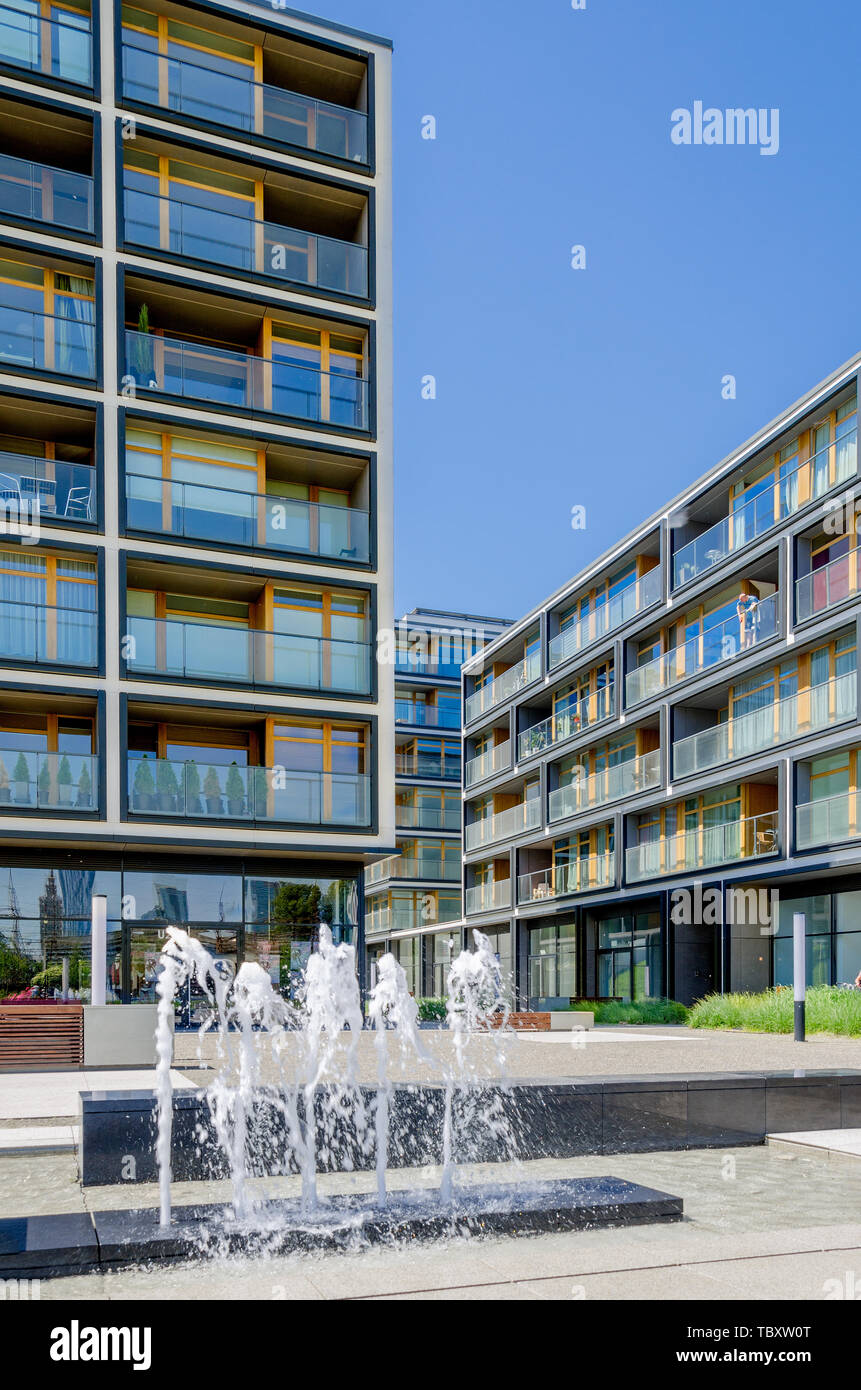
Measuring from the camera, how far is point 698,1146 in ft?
35.4

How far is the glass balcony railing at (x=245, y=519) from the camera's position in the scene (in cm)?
2755

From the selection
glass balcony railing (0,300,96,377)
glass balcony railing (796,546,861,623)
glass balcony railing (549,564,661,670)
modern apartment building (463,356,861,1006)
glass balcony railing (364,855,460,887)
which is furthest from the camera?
glass balcony railing (364,855,460,887)

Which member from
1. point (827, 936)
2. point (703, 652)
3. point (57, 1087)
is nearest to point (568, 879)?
point (703, 652)

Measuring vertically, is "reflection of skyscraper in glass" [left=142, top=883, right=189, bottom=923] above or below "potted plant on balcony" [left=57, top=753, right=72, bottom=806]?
below

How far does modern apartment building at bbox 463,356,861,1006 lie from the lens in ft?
98.1

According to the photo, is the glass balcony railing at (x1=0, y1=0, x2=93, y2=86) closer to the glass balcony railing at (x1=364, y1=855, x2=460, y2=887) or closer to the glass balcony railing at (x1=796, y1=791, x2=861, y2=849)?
the glass balcony railing at (x1=796, y1=791, x2=861, y2=849)

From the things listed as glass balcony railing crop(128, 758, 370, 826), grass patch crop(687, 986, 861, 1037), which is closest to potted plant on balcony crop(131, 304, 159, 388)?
glass balcony railing crop(128, 758, 370, 826)

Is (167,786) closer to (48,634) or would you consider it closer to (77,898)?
(77,898)

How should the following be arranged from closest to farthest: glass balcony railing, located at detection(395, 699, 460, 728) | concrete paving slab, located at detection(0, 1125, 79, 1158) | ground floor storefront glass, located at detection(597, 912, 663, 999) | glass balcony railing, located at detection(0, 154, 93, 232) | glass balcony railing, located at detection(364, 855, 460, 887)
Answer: concrete paving slab, located at detection(0, 1125, 79, 1158) < glass balcony railing, located at detection(0, 154, 93, 232) < ground floor storefront glass, located at detection(597, 912, 663, 999) < glass balcony railing, located at detection(364, 855, 460, 887) < glass balcony railing, located at detection(395, 699, 460, 728)

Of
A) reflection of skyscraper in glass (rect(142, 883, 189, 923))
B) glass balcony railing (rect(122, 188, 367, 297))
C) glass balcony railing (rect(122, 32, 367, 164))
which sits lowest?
reflection of skyscraper in glass (rect(142, 883, 189, 923))

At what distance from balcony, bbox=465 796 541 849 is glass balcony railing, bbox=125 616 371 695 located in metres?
19.7
